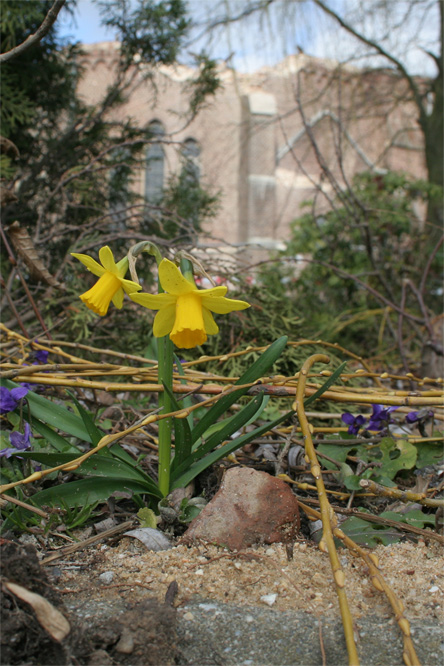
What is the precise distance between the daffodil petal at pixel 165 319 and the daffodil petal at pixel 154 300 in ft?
0.04

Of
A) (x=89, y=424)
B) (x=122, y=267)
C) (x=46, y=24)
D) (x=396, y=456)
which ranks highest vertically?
(x=46, y=24)

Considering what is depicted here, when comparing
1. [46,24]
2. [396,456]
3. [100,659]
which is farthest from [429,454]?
[46,24]

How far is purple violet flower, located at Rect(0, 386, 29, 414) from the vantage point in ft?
4.02

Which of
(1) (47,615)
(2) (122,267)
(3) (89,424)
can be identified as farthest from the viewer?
(3) (89,424)

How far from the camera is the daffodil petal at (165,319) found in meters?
1.01

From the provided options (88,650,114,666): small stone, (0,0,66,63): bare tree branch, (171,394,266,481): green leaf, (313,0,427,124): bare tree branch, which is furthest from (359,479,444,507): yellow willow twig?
(313,0,427,124): bare tree branch

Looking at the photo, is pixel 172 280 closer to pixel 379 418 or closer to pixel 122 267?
pixel 122 267

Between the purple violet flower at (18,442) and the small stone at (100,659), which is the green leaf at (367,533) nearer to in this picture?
the small stone at (100,659)

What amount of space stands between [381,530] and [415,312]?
3.64 meters

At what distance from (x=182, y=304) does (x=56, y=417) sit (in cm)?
53

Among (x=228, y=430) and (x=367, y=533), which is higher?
(x=228, y=430)

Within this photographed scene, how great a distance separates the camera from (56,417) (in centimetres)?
129

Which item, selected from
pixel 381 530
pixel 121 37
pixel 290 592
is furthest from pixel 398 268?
pixel 290 592

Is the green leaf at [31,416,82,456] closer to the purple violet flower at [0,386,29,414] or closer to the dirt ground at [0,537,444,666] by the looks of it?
the purple violet flower at [0,386,29,414]
